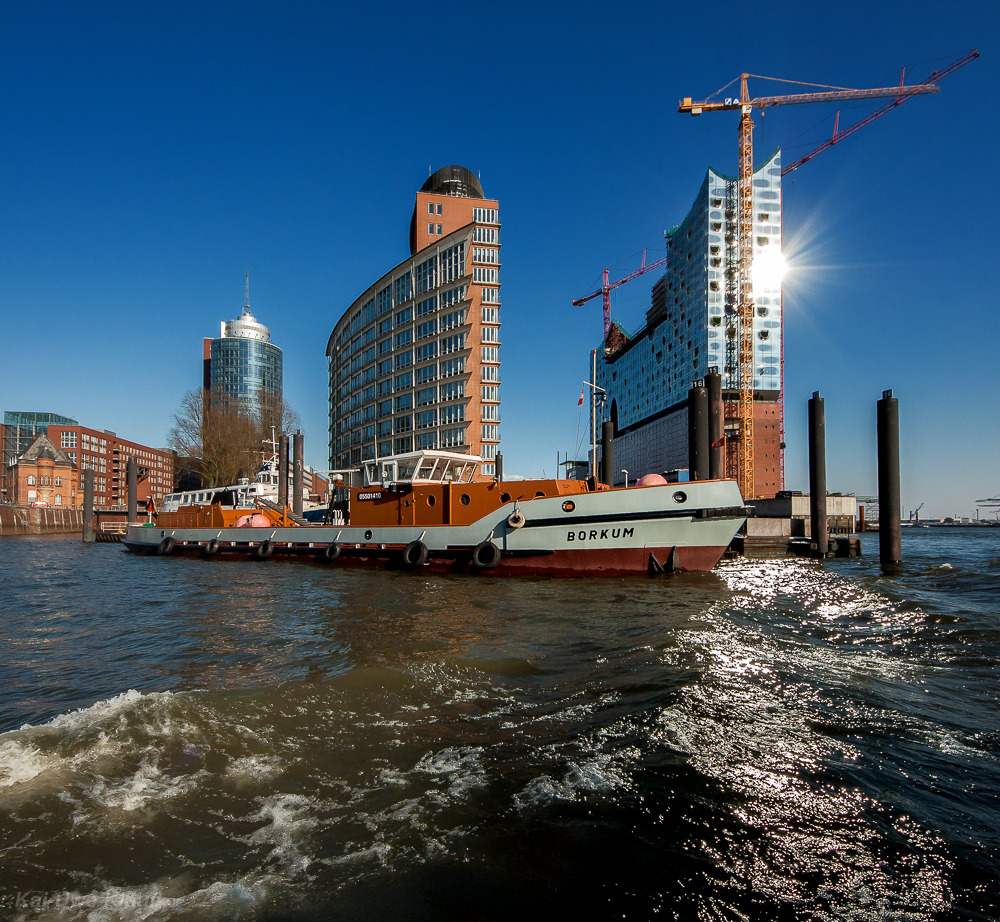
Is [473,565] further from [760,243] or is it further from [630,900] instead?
[760,243]

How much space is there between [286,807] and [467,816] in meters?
1.07

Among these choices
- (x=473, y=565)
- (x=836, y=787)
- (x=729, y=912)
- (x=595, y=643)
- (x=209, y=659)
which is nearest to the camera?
(x=729, y=912)

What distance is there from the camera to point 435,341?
2068 inches

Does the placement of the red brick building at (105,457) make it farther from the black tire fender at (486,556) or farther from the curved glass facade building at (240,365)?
the black tire fender at (486,556)

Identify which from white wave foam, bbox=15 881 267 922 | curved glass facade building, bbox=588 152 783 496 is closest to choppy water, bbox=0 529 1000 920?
white wave foam, bbox=15 881 267 922

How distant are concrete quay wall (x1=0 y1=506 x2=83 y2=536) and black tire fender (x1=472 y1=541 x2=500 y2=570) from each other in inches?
2343

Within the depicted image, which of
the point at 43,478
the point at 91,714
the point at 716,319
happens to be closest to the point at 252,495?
the point at 91,714

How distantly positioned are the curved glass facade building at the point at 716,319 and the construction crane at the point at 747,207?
157cm

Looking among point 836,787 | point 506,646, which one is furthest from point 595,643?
point 836,787

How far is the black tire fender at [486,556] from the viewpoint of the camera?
575 inches

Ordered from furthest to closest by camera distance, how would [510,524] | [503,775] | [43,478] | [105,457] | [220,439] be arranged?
[105,457], [43,478], [220,439], [510,524], [503,775]

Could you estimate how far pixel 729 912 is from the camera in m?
2.30

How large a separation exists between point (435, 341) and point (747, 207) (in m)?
44.6

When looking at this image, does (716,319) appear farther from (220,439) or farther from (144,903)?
(144,903)
